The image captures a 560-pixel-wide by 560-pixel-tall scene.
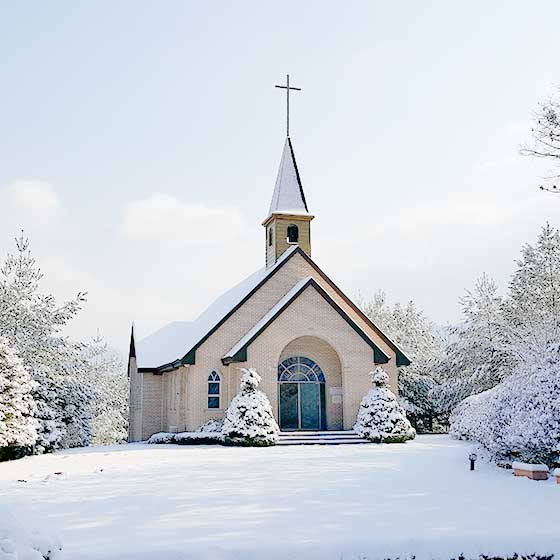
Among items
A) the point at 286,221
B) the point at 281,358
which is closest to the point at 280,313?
the point at 281,358

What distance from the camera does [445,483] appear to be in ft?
38.0

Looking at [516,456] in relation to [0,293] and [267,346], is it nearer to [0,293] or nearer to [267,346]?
[267,346]

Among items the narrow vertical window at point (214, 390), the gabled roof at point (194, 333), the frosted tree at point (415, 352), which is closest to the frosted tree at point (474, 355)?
the frosted tree at point (415, 352)

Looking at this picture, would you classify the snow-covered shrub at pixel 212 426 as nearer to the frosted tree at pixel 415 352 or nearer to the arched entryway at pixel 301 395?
the arched entryway at pixel 301 395

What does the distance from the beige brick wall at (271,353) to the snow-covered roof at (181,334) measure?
1.94ft

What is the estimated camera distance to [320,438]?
76.1ft

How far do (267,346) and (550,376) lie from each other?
13.0m

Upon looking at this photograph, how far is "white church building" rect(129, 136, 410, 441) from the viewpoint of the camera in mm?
24516

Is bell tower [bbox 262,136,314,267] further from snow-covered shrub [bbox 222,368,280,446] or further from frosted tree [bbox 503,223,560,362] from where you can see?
frosted tree [bbox 503,223,560,362]

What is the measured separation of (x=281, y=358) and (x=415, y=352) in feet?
53.5

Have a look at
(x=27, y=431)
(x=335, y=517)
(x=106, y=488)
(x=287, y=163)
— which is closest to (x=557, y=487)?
(x=335, y=517)

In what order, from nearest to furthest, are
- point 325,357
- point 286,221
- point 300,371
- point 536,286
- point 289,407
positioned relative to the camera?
point 289,407 → point 300,371 → point 325,357 → point 286,221 → point 536,286

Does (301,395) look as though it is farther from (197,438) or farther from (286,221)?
(286,221)

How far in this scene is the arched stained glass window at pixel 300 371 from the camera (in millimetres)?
25641
